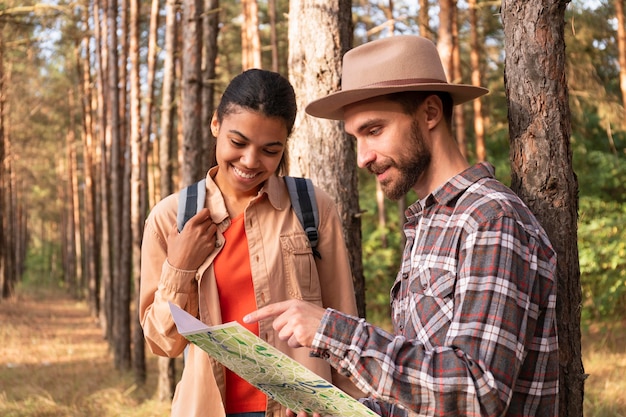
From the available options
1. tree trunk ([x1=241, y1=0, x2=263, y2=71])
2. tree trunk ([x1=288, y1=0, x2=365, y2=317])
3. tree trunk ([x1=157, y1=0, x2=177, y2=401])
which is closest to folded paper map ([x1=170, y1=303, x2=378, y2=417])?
tree trunk ([x1=288, y1=0, x2=365, y2=317])

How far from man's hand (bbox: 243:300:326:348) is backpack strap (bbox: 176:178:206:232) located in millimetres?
1016

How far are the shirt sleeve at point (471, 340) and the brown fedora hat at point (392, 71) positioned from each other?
1.72 feet

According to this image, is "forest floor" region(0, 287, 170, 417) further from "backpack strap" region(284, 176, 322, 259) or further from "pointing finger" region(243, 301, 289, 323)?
"pointing finger" region(243, 301, 289, 323)

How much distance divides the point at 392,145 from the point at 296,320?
0.61 meters

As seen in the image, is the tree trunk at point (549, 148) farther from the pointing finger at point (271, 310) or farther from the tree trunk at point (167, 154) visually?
the tree trunk at point (167, 154)

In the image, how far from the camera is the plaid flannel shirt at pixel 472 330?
1.75 metres

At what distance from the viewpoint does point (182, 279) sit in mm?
2701

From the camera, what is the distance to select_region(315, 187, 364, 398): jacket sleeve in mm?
3002

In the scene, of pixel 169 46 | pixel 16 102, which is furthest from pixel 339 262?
pixel 16 102

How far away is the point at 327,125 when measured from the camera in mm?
4586

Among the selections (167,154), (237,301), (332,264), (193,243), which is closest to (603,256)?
(167,154)

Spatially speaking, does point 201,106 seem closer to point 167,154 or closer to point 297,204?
point 167,154

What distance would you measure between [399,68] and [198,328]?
955 mm

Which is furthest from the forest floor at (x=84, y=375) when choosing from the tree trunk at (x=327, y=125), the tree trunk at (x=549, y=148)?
the tree trunk at (x=549, y=148)
